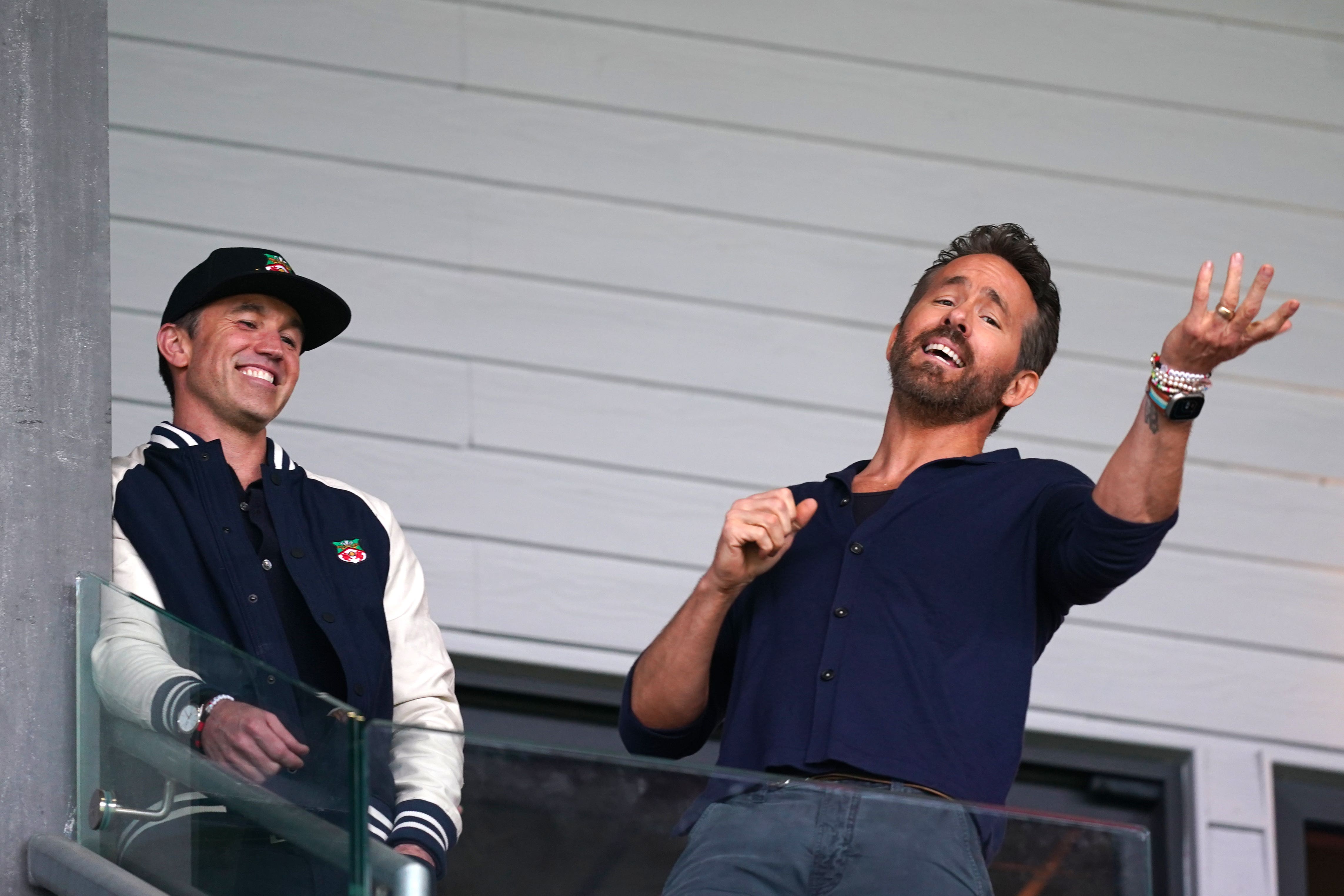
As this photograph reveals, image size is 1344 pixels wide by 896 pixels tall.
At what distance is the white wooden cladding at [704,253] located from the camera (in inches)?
134

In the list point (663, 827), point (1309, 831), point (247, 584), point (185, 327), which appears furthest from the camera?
point (1309, 831)

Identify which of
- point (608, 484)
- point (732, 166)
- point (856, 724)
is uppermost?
point (732, 166)

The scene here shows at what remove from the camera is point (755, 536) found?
1.84m

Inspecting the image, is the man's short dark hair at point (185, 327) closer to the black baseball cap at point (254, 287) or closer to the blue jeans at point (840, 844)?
the black baseball cap at point (254, 287)

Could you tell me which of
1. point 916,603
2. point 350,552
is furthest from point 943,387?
point 350,552

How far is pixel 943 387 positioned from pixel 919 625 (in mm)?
343

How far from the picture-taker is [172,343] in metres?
2.33

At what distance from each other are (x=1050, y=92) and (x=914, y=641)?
2112 mm

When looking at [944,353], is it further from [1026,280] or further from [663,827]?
[663,827]

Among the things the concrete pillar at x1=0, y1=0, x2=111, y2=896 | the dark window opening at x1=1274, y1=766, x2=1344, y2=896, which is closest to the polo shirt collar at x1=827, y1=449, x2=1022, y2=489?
the concrete pillar at x1=0, y1=0, x2=111, y2=896

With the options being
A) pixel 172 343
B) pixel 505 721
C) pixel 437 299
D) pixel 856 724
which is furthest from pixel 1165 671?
pixel 172 343

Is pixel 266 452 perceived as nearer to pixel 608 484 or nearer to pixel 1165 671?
pixel 608 484

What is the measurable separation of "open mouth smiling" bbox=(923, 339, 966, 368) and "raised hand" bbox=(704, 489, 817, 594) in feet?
0.99

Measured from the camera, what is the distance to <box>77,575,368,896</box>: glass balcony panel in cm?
153
